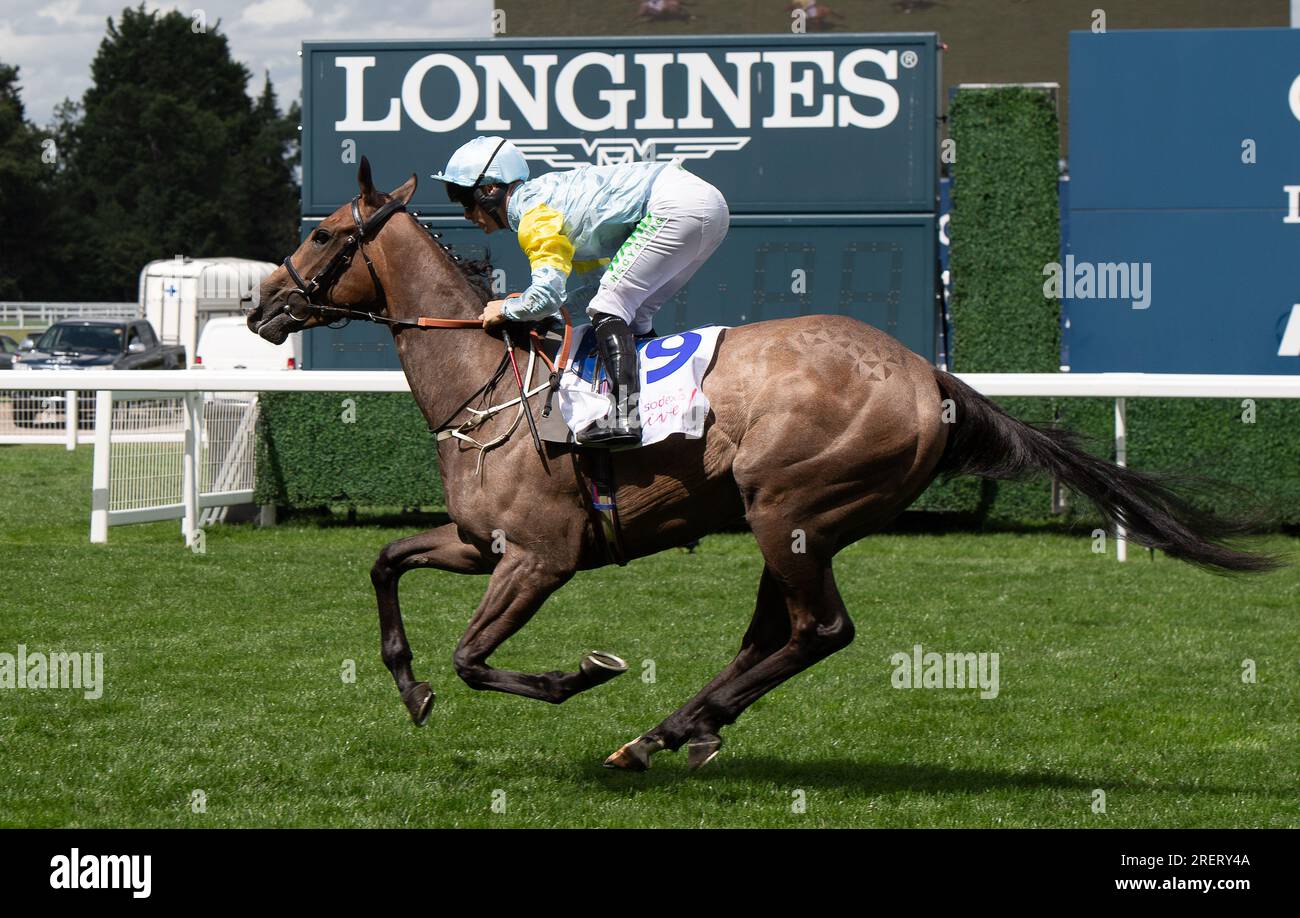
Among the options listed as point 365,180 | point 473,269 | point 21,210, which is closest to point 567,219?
point 473,269

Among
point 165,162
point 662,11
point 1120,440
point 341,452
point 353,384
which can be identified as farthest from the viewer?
point 165,162

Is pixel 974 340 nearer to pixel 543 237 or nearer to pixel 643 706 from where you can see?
pixel 643 706

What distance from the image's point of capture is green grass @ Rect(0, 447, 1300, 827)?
448cm

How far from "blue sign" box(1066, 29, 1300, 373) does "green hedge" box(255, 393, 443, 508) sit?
449 centimetres

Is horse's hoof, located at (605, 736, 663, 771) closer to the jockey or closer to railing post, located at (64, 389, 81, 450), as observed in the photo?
the jockey

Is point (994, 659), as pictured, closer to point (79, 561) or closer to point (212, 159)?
point (79, 561)

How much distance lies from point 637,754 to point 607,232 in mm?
1523

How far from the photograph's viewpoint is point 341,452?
10602 millimetres

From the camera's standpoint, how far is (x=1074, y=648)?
6832 mm

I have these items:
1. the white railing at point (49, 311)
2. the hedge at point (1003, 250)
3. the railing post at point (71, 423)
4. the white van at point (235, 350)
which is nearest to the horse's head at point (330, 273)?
the hedge at point (1003, 250)

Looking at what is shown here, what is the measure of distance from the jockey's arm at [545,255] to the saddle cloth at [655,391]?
21cm

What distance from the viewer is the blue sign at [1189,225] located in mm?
10773
